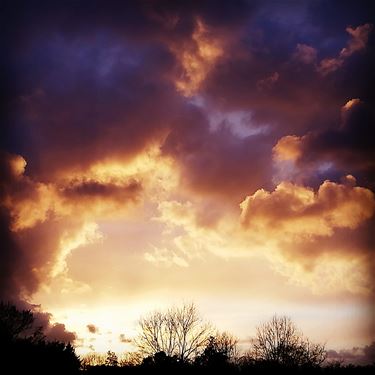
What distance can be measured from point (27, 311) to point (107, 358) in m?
14.9

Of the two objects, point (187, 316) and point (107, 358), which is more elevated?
point (187, 316)

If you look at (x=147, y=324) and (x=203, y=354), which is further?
(x=147, y=324)

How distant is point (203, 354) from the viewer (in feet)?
195

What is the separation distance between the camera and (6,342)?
40312mm

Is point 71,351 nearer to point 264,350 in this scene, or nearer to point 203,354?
point 203,354

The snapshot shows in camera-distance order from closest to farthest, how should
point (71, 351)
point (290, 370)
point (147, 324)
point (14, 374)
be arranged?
1. point (14, 374)
2. point (290, 370)
3. point (71, 351)
4. point (147, 324)

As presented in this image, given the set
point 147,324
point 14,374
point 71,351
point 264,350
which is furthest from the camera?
point 147,324

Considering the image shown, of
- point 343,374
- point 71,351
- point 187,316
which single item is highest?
point 187,316

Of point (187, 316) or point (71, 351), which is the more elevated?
point (187, 316)

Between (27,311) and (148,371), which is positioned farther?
(27,311)

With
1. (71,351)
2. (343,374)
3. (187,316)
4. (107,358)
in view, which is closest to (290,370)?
(343,374)

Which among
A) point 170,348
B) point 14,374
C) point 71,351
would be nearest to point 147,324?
point 170,348

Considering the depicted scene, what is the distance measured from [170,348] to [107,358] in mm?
9804

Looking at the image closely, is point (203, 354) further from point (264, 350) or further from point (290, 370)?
point (290, 370)
